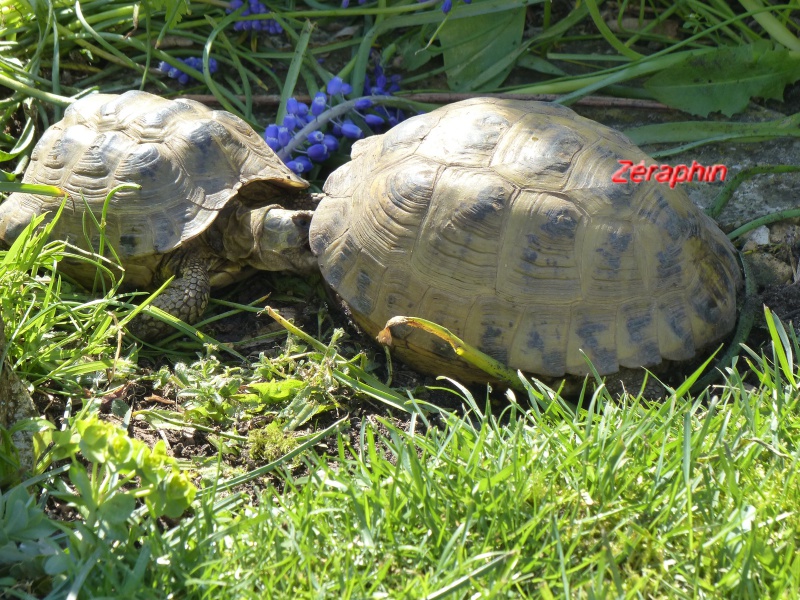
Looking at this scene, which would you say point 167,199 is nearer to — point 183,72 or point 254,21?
point 183,72

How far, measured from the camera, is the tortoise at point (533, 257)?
339 cm

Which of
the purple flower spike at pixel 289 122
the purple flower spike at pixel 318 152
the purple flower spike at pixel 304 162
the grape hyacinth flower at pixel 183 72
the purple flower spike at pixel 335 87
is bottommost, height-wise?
the purple flower spike at pixel 304 162

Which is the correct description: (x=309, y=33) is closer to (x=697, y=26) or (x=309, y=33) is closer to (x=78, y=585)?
(x=697, y=26)

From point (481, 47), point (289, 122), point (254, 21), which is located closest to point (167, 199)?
point (289, 122)

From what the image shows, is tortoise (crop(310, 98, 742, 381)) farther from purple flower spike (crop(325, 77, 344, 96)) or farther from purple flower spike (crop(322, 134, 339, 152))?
purple flower spike (crop(325, 77, 344, 96))


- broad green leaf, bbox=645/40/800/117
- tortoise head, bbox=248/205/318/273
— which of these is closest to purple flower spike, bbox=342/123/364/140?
tortoise head, bbox=248/205/318/273

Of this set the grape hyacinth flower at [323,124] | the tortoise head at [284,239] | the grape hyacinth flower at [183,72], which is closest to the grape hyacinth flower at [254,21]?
the grape hyacinth flower at [183,72]

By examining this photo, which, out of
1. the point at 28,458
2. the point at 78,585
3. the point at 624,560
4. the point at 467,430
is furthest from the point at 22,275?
the point at 624,560

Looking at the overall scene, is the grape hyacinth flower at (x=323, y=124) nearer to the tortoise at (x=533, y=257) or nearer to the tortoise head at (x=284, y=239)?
the tortoise head at (x=284, y=239)

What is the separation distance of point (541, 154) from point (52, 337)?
226 cm

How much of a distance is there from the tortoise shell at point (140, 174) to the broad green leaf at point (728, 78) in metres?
2.39

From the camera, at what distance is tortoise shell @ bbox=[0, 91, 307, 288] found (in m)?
3.95

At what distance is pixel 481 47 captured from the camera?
16.8 ft

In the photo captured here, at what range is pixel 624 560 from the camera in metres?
2.36
